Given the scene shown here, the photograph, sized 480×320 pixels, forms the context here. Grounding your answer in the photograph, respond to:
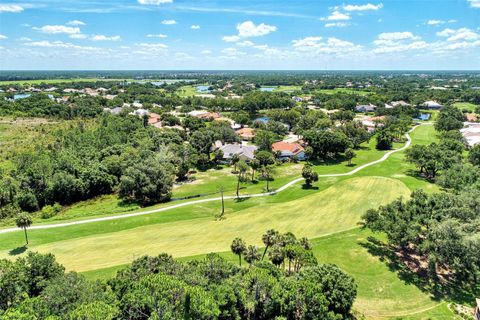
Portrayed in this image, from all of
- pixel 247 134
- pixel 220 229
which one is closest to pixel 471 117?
pixel 247 134

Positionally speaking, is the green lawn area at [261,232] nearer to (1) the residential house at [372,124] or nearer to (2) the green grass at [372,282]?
(2) the green grass at [372,282]

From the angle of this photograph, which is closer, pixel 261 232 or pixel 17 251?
pixel 17 251

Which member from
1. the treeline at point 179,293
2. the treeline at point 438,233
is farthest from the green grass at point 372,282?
the treeline at point 179,293

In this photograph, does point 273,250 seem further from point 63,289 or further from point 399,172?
point 399,172

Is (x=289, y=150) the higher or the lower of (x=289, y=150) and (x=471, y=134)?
the lower

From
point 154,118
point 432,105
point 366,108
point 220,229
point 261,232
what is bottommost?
point 220,229

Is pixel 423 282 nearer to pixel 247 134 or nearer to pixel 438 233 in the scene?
pixel 438 233
